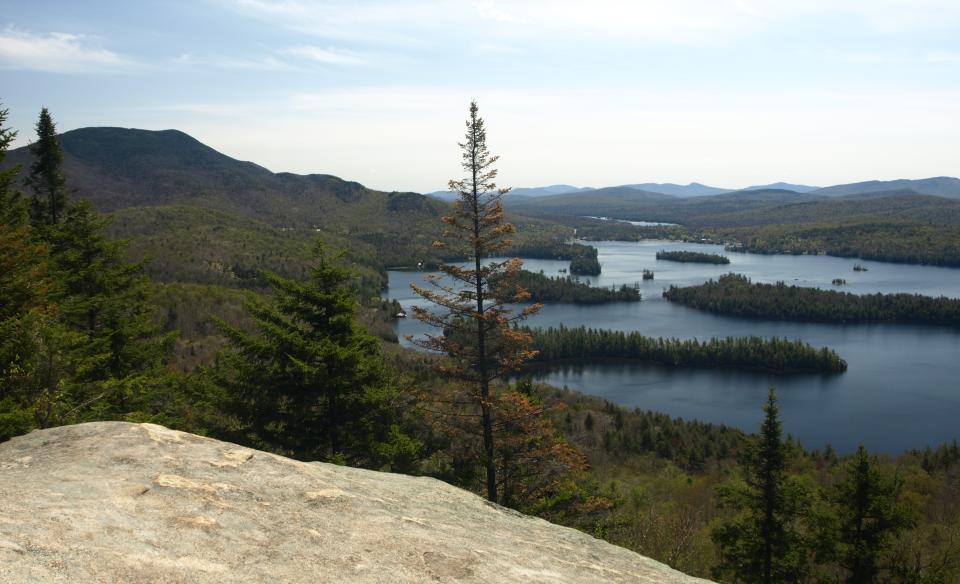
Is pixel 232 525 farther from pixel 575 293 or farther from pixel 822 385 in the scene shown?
pixel 575 293

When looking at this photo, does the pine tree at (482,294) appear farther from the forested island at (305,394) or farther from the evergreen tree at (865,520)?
the evergreen tree at (865,520)

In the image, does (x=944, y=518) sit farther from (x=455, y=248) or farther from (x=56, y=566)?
(x=56, y=566)

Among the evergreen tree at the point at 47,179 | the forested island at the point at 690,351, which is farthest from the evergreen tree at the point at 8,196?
the forested island at the point at 690,351

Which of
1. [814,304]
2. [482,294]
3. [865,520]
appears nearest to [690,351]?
[814,304]

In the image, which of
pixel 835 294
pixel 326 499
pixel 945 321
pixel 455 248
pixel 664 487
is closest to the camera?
pixel 326 499

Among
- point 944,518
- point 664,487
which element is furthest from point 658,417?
point 944,518

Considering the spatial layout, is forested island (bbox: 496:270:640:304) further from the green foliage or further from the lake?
the green foliage

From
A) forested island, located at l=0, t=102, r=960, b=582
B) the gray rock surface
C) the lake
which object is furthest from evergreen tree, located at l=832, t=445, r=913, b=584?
the lake
